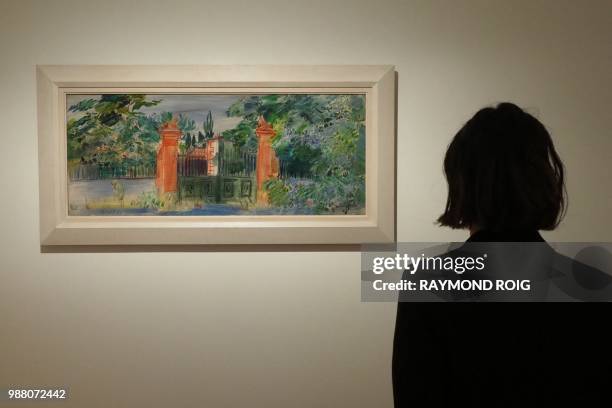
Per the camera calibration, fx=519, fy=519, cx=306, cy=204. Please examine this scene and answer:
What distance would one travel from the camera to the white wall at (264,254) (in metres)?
1.93

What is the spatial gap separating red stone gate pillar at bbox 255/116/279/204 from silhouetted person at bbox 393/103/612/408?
106cm

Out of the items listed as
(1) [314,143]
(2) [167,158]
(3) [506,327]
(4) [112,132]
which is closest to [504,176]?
(3) [506,327]

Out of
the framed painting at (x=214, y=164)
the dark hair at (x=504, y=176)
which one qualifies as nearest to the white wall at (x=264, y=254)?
the framed painting at (x=214, y=164)

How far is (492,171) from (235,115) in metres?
1.20

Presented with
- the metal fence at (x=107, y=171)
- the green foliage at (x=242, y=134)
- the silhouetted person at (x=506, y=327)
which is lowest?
the silhouetted person at (x=506, y=327)

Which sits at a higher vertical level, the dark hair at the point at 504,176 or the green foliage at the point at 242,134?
the green foliage at the point at 242,134

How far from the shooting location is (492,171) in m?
0.92

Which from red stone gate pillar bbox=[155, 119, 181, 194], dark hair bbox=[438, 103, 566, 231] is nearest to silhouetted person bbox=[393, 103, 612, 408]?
dark hair bbox=[438, 103, 566, 231]

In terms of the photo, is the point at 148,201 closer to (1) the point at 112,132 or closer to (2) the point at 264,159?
(1) the point at 112,132

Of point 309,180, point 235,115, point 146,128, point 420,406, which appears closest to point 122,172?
point 146,128

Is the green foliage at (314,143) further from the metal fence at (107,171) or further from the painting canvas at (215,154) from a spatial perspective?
the metal fence at (107,171)

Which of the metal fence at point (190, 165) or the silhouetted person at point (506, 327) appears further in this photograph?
the metal fence at point (190, 165)

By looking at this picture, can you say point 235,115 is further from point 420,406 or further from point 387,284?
point 420,406

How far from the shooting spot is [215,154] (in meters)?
1.93
